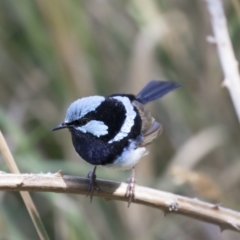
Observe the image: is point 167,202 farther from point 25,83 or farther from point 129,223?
point 25,83

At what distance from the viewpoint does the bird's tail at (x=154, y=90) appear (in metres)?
2.44

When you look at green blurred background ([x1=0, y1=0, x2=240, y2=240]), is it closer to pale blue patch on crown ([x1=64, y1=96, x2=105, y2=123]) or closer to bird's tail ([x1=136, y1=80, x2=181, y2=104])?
bird's tail ([x1=136, y1=80, x2=181, y2=104])

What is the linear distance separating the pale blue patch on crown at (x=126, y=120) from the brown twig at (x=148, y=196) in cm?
32

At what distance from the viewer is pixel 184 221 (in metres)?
2.72

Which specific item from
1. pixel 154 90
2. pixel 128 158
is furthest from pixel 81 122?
pixel 154 90

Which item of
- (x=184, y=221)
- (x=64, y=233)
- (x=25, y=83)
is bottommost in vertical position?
(x=184, y=221)

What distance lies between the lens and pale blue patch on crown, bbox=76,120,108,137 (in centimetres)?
174

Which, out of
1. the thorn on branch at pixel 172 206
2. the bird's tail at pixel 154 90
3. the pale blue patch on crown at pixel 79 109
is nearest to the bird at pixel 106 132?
the pale blue patch on crown at pixel 79 109

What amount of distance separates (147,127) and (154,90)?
0.36 meters

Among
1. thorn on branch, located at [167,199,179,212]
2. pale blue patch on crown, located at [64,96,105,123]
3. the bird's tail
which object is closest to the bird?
pale blue patch on crown, located at [64,96,105,123]

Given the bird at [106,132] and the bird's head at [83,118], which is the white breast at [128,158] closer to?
the bird at [106,132]

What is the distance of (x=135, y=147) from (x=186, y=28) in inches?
44.9

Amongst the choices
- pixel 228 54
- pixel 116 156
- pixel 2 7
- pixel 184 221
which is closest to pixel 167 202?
pixel 116 156

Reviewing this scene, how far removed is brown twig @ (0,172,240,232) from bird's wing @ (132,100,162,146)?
0.51m
